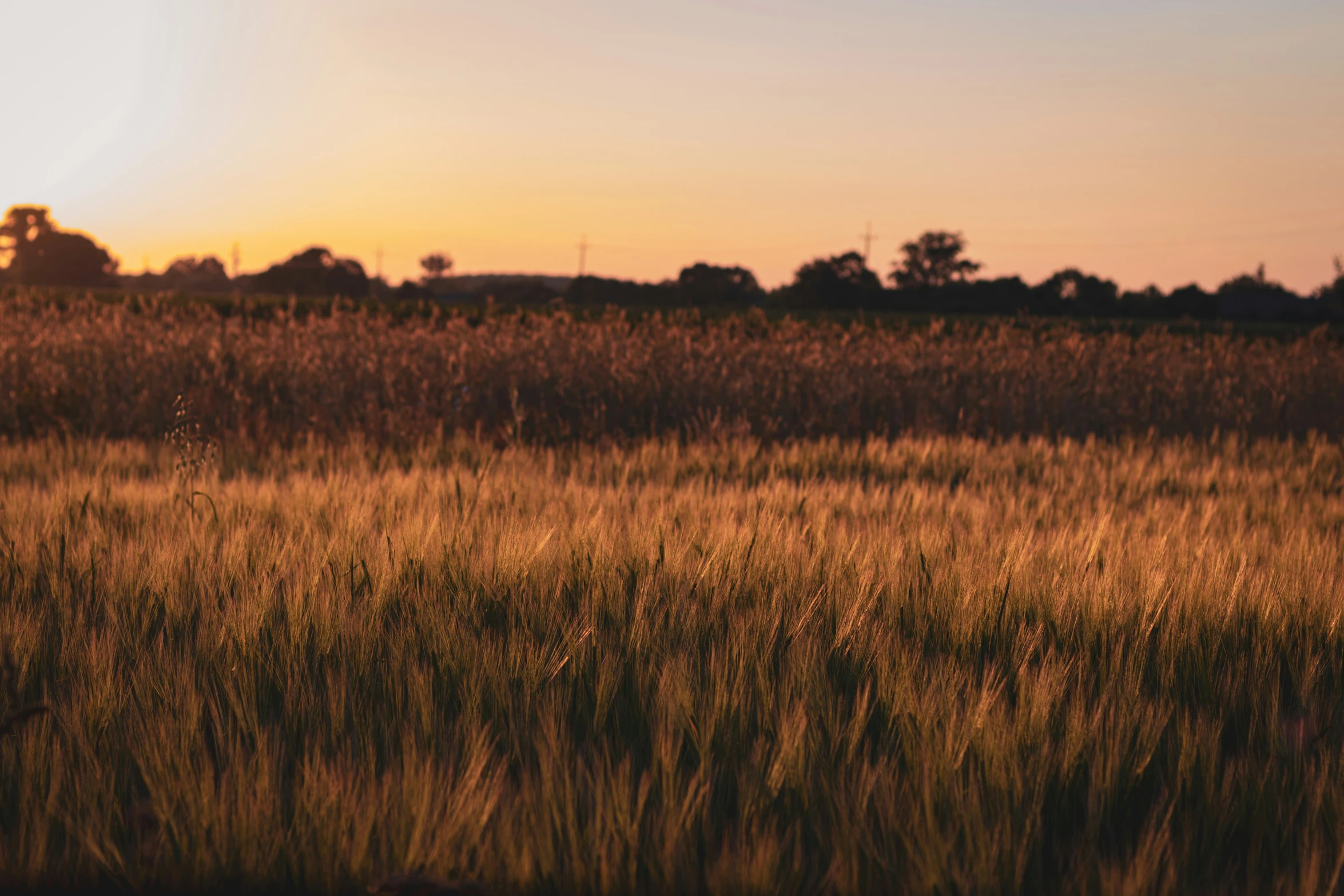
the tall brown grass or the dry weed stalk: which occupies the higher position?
the tall brown grass

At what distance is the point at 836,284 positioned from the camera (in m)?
A: 52.7

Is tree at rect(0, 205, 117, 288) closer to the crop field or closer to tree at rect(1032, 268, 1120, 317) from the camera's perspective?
tree at rect(1032, 268, 1120, 317)

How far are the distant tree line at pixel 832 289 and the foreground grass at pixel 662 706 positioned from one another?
33.6m

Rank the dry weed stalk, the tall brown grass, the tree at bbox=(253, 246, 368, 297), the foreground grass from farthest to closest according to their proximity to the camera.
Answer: the tree at bbox=(253, 246, 368, 297), the tall brown grass, the dry weed stalk, the foreground grass

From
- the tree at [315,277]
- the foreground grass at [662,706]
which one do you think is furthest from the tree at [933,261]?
the foreground grass at [662,706]

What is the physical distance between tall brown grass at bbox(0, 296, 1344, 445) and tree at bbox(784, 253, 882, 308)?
1530 inches

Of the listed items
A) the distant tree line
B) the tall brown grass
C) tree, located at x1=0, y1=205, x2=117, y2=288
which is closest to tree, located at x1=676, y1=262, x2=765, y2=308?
the distant tree line

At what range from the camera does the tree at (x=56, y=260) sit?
71.4 metres

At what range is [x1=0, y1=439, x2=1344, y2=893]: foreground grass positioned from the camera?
142cm

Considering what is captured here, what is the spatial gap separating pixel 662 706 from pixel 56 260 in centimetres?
8528

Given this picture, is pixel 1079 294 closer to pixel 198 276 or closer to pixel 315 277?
pixel 315 277

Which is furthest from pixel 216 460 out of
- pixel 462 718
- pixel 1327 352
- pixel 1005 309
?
pixel 1005 309

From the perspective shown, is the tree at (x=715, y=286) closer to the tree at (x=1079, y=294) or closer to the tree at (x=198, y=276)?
the tree at (x=1079, y=294)

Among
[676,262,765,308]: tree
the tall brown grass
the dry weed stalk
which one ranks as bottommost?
the dry weed stalk
